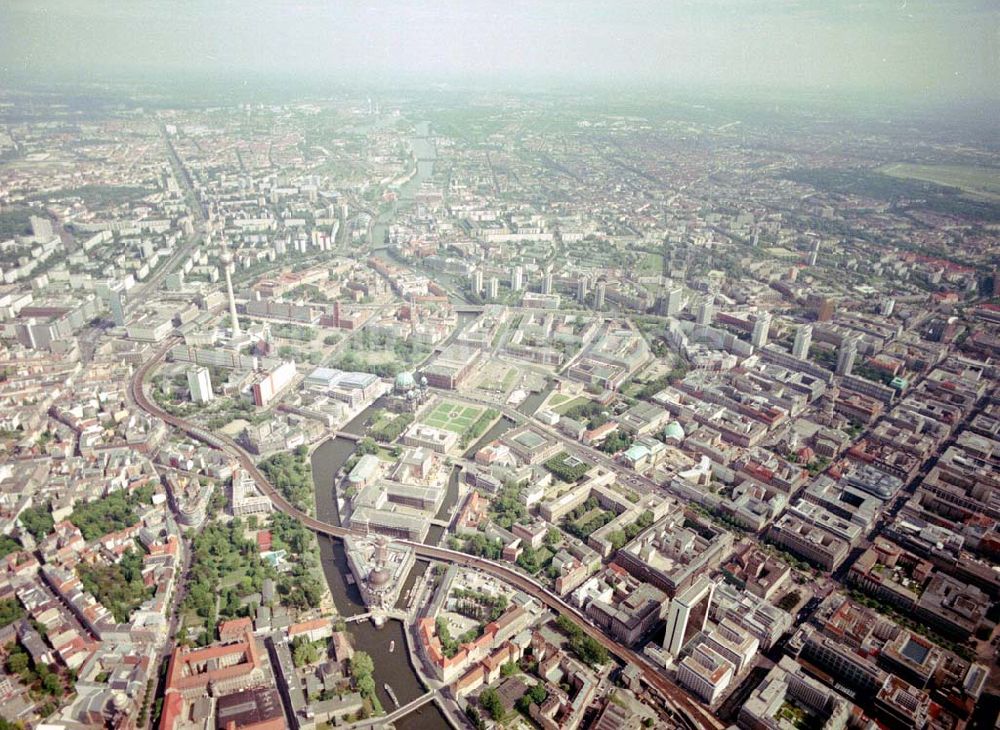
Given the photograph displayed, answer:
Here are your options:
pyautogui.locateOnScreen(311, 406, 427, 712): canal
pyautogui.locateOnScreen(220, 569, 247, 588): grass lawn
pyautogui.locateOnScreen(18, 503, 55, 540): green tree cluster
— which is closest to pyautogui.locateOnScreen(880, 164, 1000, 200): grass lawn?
pyautogui.locateOnScreen(311, 406, 427, 712): canal

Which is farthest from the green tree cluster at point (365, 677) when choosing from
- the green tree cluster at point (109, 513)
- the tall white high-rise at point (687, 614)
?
the green tree cluster at point (109, 513)

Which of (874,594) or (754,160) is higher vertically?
(754,160)

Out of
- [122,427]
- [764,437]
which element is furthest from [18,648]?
[764,437]

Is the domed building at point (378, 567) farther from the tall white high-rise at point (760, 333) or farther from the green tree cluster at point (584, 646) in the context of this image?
the tall white high-rise at point (760, 333)

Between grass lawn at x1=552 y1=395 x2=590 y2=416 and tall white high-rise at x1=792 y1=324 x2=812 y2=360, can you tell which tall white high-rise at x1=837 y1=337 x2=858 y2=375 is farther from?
grass lawn at x1=552 y1=395 x2=590 y2=416

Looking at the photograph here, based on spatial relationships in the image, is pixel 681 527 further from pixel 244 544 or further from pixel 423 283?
pixel 423 283

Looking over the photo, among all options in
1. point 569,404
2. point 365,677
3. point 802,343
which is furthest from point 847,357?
point 365,677
